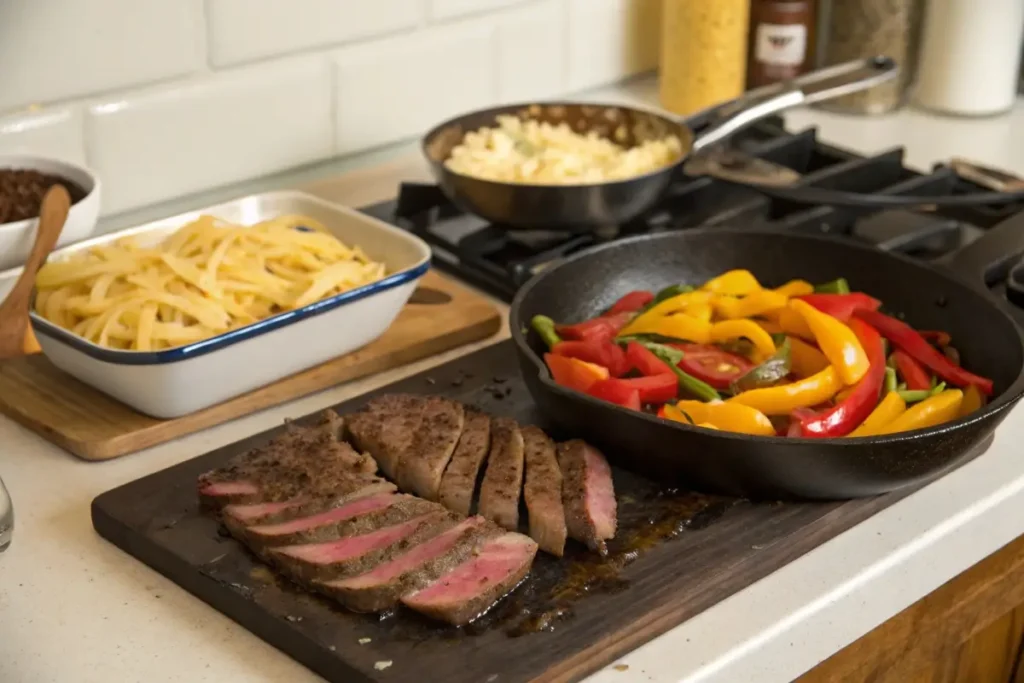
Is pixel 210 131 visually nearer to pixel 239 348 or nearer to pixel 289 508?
pixel 239 348

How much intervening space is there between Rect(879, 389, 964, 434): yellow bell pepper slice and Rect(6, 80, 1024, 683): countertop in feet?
0.17

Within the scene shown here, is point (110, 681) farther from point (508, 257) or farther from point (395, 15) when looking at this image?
point (395, 15)

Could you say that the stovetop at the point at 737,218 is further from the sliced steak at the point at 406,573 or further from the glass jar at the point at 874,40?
the sliced steak at the point at 406,573

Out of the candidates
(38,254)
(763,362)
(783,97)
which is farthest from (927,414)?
(38,254)

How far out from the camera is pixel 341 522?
36.8 inches

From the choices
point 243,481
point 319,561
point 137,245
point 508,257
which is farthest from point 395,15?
point 319,561

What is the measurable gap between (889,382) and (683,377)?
0.57 feet

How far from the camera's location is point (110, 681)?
858 mm

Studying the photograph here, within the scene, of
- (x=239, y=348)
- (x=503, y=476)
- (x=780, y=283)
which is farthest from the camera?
(x=780, y=283)

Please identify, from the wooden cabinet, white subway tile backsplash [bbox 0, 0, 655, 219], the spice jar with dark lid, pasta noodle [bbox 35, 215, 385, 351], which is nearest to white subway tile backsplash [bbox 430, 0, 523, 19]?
white subway tile backsplash [bbox 0, 0, 655, 219]

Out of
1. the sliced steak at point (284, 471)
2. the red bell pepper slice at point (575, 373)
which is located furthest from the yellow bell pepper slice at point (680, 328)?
the sliced steak at point (284, 471)

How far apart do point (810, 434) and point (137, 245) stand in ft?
2.08

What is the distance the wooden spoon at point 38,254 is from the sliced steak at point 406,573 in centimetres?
46

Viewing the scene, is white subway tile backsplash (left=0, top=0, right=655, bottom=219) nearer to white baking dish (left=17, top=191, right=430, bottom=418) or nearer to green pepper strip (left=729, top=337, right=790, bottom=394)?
white baking dish (left=17, top=191, right=430, bottom=418)
